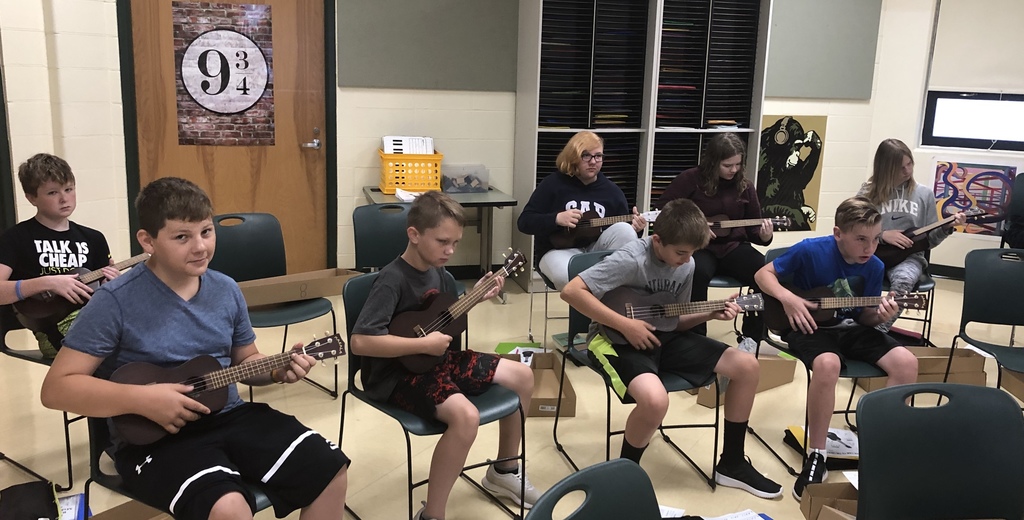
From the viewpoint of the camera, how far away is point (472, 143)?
5445mm

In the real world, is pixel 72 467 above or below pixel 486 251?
below

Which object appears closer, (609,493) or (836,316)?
(609,493)

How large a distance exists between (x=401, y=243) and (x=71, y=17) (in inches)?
91.2

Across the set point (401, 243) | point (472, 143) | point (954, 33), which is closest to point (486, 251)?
point (472, 143)

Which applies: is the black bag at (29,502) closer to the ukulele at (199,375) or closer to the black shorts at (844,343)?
the ukulele at (199,375)

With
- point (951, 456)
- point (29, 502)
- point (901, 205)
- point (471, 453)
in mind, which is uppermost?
point (901, 205)

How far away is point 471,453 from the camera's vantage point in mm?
3162

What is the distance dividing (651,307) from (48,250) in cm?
215

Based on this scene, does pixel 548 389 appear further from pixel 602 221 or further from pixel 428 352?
pixel 428 352

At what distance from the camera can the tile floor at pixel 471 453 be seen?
2.84m

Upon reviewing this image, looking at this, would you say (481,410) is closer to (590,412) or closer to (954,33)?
(590,412)

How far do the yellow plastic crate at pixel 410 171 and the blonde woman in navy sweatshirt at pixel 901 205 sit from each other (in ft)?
8.20

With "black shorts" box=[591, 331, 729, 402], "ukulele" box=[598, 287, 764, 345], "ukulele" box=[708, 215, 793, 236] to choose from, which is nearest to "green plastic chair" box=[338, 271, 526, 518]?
"black shorts" box=[591, 331, 729, 402]

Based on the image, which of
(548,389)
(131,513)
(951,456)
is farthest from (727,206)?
(131,513)
